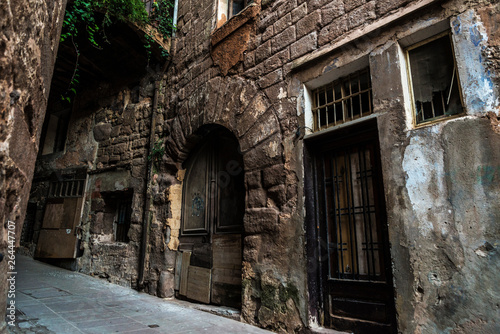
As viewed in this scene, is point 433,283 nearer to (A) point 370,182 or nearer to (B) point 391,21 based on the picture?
(A) point 370,182

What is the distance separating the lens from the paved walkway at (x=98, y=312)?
9.58 feet

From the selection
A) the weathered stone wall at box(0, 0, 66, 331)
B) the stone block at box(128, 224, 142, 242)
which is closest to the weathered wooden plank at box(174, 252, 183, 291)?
the stone block at box(128, 224, 142, 242)

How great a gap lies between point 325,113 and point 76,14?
4226 mm

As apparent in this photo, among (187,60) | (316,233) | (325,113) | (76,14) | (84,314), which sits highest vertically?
(76,14)

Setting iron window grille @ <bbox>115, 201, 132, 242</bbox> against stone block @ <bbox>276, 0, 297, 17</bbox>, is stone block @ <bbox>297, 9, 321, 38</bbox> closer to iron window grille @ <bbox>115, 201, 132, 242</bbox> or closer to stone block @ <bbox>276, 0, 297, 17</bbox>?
stone block @ <bbox>276, 0, 297, 17</bbox>

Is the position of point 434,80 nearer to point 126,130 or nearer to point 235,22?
point 235,22

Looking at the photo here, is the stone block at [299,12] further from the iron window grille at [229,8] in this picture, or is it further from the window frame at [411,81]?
the iron window grille at [229,8]

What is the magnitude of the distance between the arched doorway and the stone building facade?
0.02m

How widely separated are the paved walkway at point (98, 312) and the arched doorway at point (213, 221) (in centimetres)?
35

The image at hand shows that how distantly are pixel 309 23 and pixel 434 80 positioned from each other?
1.43 metres

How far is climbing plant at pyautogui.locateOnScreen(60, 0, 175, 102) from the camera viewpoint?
490 cm

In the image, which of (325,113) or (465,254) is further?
(325,113)

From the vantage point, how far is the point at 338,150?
316 cm

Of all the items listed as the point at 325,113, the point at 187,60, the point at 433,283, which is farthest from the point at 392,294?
the point at 187,60
